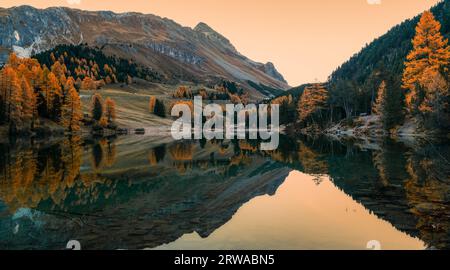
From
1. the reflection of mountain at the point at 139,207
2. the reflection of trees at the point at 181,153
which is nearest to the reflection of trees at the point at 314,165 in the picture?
the reflection of mountain at the point at 139,207

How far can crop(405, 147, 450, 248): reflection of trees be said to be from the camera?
14797 mm

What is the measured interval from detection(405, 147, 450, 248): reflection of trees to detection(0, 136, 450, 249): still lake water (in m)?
0.05

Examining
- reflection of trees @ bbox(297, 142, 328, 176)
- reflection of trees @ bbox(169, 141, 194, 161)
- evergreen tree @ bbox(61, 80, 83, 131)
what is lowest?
reflection of trees @ bbox(297, 142, 328, 176)

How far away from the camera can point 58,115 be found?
105250mm

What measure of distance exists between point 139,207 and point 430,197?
671 inches

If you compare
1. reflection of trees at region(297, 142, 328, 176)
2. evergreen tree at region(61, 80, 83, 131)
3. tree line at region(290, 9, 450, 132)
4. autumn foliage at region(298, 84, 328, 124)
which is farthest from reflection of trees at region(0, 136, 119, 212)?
autumn foliage at region(298, 84, 328, 124)

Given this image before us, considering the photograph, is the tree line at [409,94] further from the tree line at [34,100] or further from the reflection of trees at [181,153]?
the tree line at [34,100]

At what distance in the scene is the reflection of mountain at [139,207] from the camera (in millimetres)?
15305

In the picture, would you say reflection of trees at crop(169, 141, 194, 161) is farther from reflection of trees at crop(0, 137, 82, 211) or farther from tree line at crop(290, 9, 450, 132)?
tree line at crop(290, 9, 450, 132)

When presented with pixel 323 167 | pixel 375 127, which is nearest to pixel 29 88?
pixel 323 167

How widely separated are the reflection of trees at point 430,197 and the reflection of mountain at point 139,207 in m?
9.15

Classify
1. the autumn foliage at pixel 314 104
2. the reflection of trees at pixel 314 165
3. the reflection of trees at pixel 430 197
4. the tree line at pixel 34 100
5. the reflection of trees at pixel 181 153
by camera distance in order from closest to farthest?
the reflection of trees at pixel 430 197 → the reflection of trees at pixel 314 165 → the reflection of trees at pixel 181 153 → the tree line at pixel 34 100 → the autumn foliage at pixel 314 104

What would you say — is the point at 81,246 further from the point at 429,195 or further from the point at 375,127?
the point at 375,127
